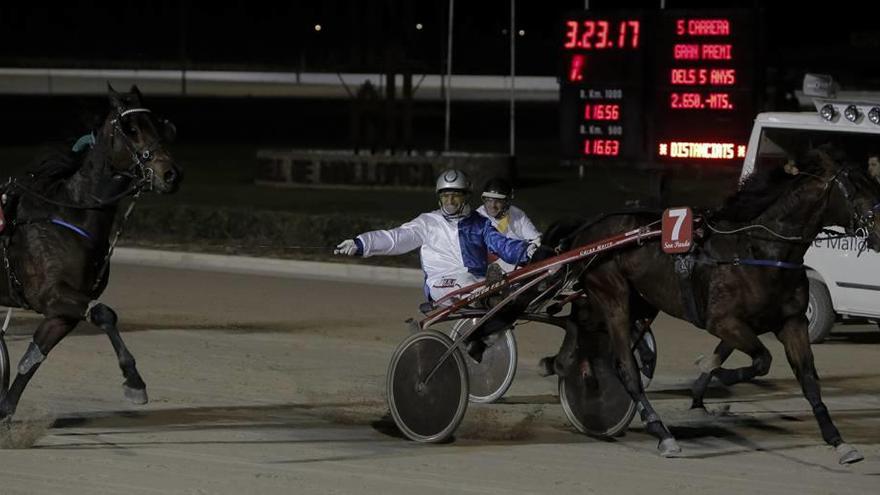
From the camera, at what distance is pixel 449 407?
7707 millimetres

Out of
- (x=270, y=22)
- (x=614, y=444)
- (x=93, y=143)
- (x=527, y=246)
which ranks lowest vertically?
(x=614, y=444)

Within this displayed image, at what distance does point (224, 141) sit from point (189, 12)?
33.1 metres

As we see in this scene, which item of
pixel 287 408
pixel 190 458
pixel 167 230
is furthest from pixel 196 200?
pixel 190 458

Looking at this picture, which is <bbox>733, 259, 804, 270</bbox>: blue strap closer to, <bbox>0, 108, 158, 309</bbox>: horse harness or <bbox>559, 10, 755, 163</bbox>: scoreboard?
<bbox>0, 108, 158, 309</bbox>: horse harness

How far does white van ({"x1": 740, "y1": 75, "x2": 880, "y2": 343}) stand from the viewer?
1091 cm

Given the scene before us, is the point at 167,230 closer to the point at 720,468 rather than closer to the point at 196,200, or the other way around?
the point at 196,200

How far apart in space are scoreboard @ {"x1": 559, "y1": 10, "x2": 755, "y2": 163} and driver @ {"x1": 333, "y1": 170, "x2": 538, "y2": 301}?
8.52 meters

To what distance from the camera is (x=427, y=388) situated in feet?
25.2

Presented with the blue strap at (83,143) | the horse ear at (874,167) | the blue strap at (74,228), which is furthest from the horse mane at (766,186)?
the blue strap at (83,143)

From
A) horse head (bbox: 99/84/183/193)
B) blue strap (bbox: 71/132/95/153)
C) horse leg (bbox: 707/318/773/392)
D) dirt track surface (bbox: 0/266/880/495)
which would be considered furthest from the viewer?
blue strap (bbox: 71/132/95/153)

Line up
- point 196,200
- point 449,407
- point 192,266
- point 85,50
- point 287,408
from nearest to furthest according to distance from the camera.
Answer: point 449,407
point 287,408
point 192,266
point 196,200
point 85,50

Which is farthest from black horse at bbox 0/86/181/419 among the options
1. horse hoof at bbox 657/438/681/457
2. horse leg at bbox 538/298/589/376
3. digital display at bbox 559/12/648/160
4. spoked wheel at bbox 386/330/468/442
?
digital display at bbox 559/12/648/160

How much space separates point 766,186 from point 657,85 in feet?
31.8

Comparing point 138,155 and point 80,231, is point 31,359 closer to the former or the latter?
point 80,231
